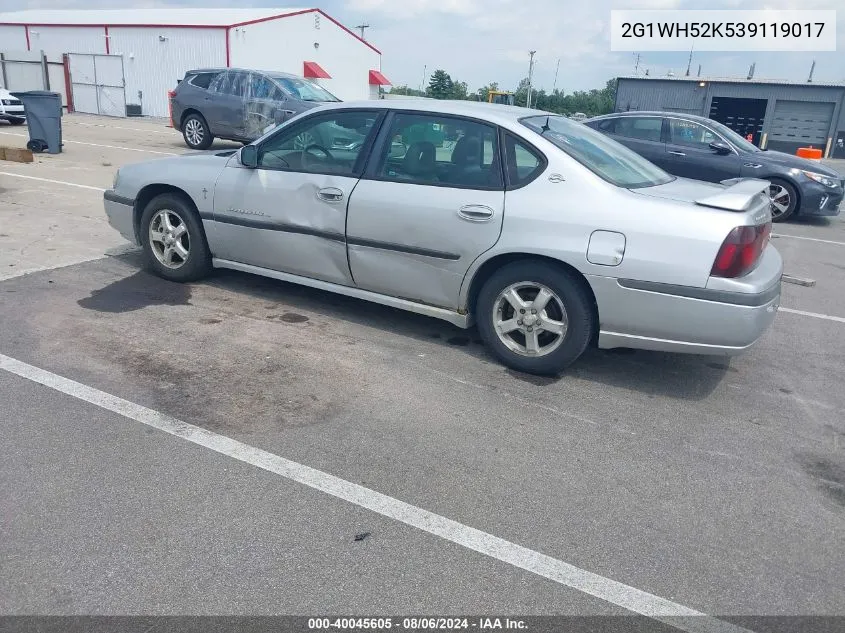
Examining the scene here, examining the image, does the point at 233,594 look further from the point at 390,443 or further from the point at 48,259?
the point at 48,259

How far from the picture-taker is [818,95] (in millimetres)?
36438

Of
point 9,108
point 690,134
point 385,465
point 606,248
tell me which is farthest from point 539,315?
point 9,108

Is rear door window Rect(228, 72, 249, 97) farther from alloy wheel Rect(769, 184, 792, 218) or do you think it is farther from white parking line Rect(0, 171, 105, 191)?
alloy wheel Rect(769, 184, 792, 218)

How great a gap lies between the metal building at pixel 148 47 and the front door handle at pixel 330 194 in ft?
83.0

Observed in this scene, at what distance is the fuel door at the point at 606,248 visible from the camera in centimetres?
403

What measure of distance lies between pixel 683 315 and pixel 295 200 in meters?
2.73

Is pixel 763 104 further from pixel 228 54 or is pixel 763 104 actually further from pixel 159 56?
pixel 159 56

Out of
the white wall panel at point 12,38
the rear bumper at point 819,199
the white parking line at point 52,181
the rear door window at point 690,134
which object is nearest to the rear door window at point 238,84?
the white parking line at point 52,181

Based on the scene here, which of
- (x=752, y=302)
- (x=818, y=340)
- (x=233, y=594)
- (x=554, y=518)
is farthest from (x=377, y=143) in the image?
(x=818, y=340)

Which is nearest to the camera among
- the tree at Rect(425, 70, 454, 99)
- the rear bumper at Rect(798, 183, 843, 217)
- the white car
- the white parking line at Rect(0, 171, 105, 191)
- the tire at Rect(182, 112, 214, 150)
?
the white parking line at Rect(0, 171, 105, 191)

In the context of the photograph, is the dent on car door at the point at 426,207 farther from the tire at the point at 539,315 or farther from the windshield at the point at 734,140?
the windshield at the point at 734,140

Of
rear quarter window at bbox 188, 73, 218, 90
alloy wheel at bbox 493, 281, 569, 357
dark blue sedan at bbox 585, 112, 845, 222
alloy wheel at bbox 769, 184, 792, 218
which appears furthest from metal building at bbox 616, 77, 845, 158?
alloy wheel at bbox 493, 281, 569, 357

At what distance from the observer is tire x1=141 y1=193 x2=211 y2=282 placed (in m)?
5.61

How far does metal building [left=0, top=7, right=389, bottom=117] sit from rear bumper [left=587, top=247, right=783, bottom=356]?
26.8 meters
